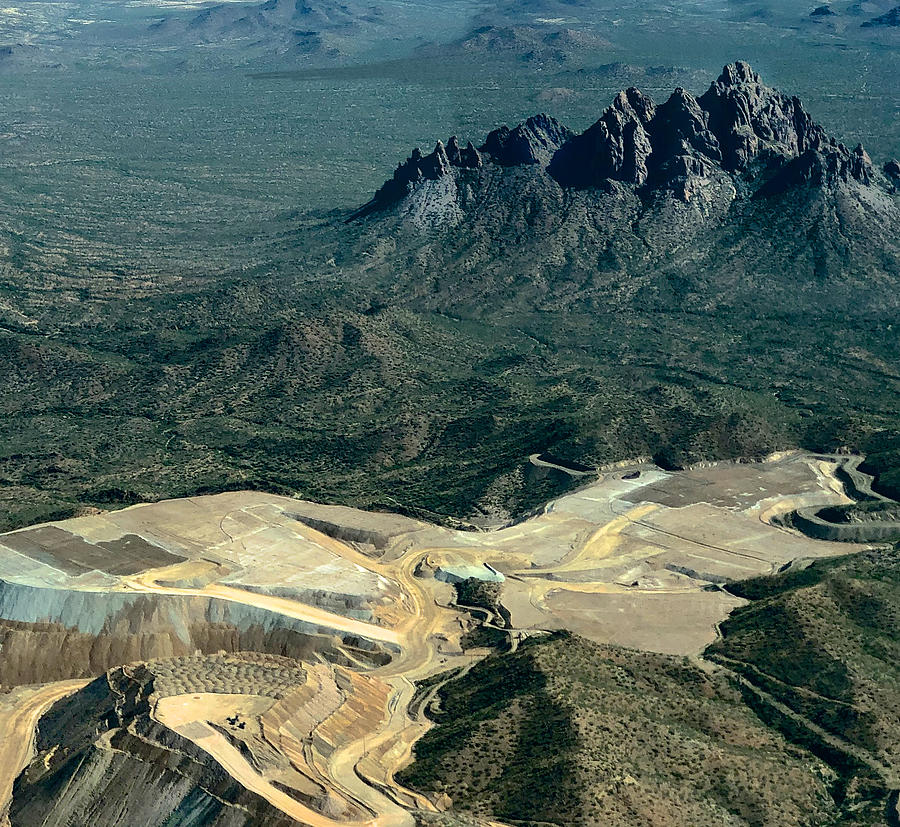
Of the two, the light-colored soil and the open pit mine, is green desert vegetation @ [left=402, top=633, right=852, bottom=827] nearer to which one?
the open pit mine

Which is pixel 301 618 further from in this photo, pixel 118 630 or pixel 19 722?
pixel 19 722

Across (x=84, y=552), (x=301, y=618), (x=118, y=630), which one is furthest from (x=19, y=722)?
(x=301, y=618)

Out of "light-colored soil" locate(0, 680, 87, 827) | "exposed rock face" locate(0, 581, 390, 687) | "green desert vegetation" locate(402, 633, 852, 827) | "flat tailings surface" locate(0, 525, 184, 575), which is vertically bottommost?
"light-colored soil" locate(0, 680, 87, 827)

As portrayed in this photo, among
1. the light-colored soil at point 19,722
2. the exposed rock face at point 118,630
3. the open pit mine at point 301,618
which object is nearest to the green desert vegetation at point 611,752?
the open pit mine at point 301,618

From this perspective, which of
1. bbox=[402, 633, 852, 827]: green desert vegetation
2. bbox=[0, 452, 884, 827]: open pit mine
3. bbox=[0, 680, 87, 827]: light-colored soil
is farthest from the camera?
bbox=[0, 680, 87, 827]: light-colored soil

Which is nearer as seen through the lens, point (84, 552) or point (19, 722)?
point (19, 722)

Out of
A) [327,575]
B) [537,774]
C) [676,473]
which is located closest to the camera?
[537,774]

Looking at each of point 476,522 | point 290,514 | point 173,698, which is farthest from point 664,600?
point 173,698

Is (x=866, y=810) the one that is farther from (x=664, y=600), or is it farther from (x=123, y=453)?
(x=123, y=453)

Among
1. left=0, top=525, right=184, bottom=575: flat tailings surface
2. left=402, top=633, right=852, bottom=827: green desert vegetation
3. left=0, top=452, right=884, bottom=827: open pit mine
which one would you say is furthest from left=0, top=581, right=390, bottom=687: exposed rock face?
left=402, top=633, right=852, bottom=827: green desert vegetation
